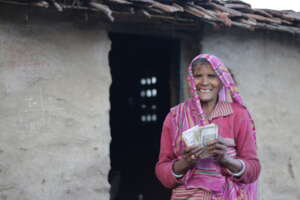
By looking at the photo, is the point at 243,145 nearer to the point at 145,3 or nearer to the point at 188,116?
the point at 188,116

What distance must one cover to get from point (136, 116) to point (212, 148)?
5.82 m

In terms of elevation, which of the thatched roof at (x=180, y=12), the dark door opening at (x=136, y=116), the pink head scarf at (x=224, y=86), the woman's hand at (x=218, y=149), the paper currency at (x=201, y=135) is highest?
the thatched roof at (x=180, y=12)

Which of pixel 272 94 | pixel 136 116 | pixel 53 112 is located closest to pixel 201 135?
pixel 53 112

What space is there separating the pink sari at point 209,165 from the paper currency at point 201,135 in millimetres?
261

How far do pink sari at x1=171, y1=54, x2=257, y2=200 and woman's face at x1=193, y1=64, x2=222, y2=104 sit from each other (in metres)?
0.03

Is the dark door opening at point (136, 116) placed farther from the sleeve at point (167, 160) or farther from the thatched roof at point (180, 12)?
the sleeve at point (167, 160)

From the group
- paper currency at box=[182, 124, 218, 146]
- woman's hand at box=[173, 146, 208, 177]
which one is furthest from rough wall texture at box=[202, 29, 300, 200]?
paper currency at box=[182, 124, 218, 146]

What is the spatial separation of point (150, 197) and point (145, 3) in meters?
4.36

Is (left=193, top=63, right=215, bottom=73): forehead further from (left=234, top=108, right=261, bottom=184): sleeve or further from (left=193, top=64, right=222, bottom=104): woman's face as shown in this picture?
(left=234, top=108, right=261, bottom=184): sleeve

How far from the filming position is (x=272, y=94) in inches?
243

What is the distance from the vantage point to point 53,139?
472cm

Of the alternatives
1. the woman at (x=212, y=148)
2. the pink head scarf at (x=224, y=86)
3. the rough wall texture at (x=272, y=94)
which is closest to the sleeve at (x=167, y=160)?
the woman at (x=212, y=148)

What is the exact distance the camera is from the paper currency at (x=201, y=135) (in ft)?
9.70

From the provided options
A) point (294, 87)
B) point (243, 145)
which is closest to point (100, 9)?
point (243, 145)
